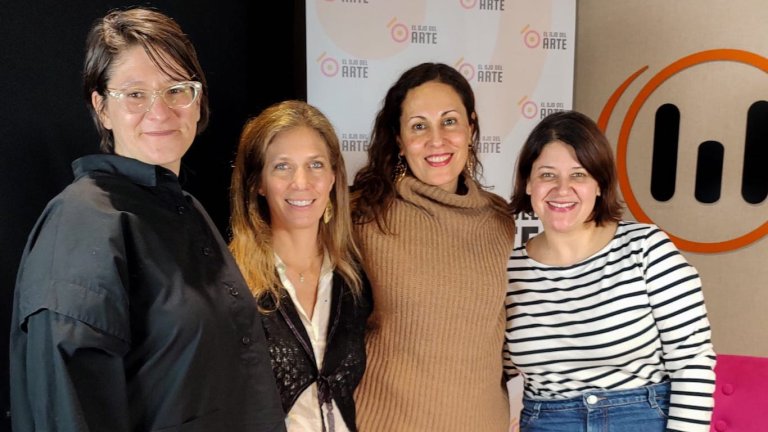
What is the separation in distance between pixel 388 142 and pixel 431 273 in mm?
523

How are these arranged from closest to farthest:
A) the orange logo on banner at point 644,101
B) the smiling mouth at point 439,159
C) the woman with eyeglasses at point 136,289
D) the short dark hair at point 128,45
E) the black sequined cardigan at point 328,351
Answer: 1. the woman with eyeglasses at point 136,289
2. the short dark hair at point 128,45
3. the black sequined cardigan at point 328,351
4. the smiling mouth at point 439,159
5. the orange logo on banner at point 644,101

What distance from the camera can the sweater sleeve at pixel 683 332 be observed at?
70.8 inches

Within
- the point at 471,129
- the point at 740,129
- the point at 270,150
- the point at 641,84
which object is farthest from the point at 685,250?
the point at 270,150

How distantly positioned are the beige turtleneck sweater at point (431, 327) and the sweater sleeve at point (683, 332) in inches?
18.9

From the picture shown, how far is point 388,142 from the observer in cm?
226

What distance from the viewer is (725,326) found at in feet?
11.4

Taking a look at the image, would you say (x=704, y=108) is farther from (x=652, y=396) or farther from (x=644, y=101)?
(x=652, y=396)

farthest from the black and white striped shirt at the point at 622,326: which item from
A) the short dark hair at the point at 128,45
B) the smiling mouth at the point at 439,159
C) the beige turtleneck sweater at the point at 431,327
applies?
the short dark hair at the point at 128,45

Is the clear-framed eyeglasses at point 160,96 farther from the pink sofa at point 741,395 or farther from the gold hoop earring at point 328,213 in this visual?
the pink sofa at point 741,395

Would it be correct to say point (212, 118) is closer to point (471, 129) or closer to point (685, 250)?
point (471, 129)

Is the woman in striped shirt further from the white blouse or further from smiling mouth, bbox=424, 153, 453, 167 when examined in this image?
the white blouse

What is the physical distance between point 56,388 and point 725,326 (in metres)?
3.43

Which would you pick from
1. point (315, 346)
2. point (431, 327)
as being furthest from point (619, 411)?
point (315, 346)

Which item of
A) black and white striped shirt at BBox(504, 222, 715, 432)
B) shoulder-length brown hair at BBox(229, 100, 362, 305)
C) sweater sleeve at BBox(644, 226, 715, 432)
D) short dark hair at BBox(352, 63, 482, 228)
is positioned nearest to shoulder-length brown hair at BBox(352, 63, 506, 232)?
short dark hair at BBox(352, 63, 482, 228)
